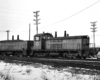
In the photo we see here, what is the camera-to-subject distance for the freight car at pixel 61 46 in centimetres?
1975

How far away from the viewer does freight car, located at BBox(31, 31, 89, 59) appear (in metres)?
19.8

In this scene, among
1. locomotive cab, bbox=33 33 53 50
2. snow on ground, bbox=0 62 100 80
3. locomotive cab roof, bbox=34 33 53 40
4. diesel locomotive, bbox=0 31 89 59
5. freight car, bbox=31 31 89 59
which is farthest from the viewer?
locomotive cab roof, bbox=34 33 53 40

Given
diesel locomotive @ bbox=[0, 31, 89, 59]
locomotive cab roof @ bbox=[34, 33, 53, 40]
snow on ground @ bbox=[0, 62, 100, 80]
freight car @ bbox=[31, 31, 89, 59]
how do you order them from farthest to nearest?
locomotive cab roof @ bbox=[34, 33, 53, 40], diesel locomotive @ bbox=[0, 31, 89, 59], freight car @ bbox=[31, 31, 89, 59], snow on ground @ bbox=[0, 62, 100, 80]

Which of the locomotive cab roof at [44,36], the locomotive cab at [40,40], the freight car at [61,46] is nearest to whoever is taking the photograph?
the freight car at [61,46]

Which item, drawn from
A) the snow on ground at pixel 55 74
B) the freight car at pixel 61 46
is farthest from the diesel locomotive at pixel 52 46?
the snow on ground at pixel 55 74

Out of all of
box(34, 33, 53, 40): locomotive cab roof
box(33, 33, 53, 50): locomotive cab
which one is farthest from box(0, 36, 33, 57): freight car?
box(34, 33, 53, 40): locomotive cab roof

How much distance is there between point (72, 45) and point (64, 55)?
70.7 inches

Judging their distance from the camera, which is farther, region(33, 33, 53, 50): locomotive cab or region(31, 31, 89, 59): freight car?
region(33, 33, 53, 50): locomotive cab

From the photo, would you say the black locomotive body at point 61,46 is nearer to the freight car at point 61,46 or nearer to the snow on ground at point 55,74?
the freight car at point 61,46

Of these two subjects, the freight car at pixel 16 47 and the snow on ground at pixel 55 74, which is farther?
the freight car at pixel 16 47

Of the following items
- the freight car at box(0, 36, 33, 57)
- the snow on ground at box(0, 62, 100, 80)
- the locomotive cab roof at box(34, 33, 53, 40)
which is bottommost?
the snow on ground at box(0, 62, 100, 80)

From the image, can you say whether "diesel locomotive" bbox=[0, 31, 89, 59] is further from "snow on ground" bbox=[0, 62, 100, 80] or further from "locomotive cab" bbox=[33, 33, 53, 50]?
"snow on ground" bbox=[0, 62, 100, 80]

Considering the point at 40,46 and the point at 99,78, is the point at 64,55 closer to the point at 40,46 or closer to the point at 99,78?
the point at 40,46

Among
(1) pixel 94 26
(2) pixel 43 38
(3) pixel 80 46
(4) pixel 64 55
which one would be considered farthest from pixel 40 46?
(1) pixel 94 26
